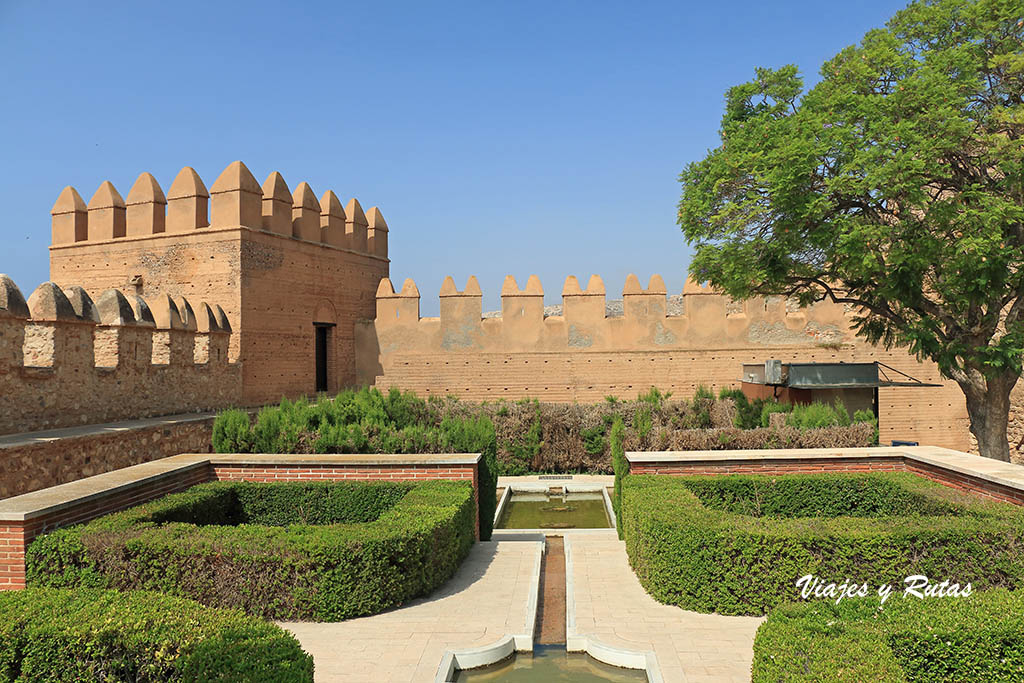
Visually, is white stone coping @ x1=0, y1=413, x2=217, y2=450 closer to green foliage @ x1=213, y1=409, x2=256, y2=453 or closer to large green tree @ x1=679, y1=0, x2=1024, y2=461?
green foliage @ x1=213, y1=409, x2=256, y2=453

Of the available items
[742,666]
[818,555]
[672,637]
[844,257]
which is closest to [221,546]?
[672,637]

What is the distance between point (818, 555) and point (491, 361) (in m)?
14.1

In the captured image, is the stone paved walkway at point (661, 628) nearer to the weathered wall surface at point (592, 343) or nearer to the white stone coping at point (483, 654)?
the white stone coping at point (483, 654)

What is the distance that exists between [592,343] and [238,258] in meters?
9.08

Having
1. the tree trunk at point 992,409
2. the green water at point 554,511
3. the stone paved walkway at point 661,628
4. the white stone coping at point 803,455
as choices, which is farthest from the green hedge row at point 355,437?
the tree trunk at point 992,409

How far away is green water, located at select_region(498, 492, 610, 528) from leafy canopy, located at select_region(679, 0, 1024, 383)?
455 cm

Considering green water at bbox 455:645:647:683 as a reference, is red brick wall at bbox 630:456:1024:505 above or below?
above

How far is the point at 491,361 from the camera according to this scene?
1966cm

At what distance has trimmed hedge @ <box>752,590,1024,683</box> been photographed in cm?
372

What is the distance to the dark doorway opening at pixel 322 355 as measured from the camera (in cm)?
1992

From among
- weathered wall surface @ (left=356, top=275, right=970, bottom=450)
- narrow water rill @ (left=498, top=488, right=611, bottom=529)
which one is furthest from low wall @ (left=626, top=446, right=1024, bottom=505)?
weathered wall surface @ (left=356, top=275, right=970, bottom=450)

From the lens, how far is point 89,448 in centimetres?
1153

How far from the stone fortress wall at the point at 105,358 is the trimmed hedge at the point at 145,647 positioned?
8.27 metres

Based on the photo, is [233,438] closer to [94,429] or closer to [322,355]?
[94,429]
